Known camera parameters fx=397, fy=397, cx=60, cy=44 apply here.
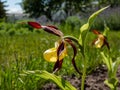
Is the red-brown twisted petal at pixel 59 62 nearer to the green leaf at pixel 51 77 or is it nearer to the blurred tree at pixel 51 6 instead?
the green leaf at pixel 51 77

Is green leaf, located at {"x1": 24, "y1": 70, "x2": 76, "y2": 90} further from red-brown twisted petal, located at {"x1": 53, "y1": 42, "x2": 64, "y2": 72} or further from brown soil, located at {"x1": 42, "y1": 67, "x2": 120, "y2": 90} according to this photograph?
brown soil, located at {"x1": 42, "y1": 67, "x2": 120, "y2": 90}

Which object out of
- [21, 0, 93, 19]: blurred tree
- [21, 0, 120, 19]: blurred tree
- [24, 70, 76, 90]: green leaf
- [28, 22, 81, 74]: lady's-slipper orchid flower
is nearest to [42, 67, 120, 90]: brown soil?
[24, 70, 76, 90]: green leaf

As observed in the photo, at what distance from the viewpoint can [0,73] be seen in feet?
11.6

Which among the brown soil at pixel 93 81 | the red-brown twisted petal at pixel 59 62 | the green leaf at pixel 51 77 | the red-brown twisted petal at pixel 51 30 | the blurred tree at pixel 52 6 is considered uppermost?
the red-brown twisted petal at pixel 51 30

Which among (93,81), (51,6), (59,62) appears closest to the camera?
(59,62)

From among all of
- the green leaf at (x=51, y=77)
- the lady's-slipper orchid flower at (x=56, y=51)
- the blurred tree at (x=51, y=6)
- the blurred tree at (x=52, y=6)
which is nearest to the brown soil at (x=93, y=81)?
the green leaf at (x=51, y=77)

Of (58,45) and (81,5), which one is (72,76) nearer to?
(58,45)

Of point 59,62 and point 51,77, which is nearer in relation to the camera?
point 59,62

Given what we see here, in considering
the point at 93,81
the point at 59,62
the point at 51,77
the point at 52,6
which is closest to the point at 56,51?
the point at 59,62

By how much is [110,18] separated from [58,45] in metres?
20.0

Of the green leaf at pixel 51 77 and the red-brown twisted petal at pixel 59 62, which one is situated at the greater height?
the red-brown twisted petal at pixel 59 62

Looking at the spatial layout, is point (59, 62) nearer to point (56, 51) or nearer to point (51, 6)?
point (56, 51)

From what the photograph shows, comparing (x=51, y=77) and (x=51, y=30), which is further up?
(x=51, y=30)

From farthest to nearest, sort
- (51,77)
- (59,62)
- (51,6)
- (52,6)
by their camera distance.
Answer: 1. (52,6)
2. (51,6)
3. (51,77)
4. (59,62)
